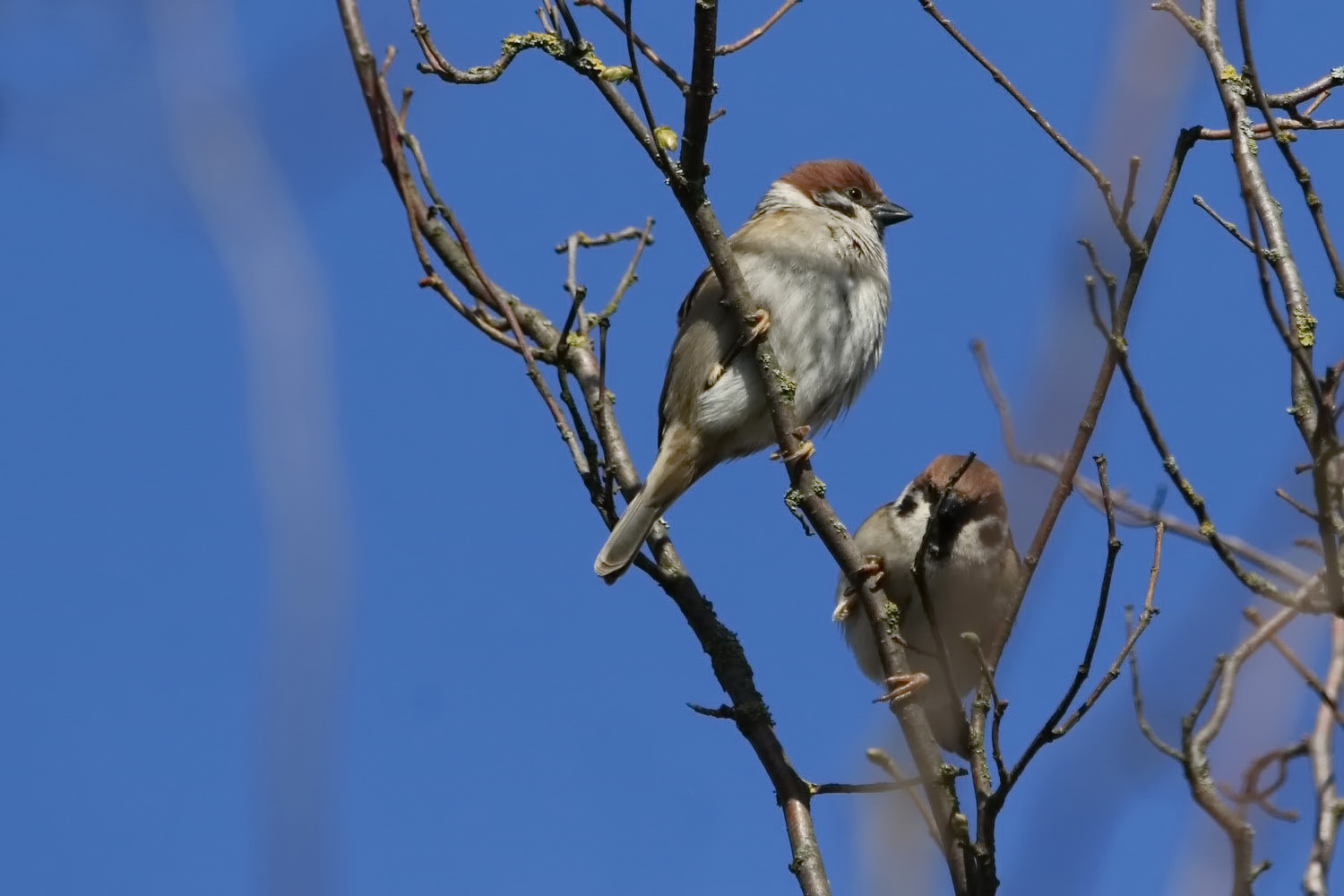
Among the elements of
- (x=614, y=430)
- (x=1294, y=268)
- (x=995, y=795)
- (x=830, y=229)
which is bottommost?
(x=995, y=795)

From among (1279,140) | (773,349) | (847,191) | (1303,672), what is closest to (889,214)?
(847,191)

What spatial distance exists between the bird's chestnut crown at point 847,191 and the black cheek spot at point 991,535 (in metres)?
1.24

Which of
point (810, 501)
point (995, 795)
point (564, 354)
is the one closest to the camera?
point (995, 795)

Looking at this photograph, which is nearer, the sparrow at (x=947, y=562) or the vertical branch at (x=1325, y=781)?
the vertical branch at (x=1325, y=781)

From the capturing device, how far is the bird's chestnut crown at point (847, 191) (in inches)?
219

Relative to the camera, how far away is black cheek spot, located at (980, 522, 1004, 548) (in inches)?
197

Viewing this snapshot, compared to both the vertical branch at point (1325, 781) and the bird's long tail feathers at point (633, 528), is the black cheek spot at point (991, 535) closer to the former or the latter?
the bird's long tail feathers at point (633, 528)

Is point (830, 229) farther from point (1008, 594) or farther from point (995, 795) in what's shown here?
point (995, 795)

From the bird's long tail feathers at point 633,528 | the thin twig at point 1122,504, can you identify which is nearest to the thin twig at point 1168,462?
the thin twig at point 1122,504

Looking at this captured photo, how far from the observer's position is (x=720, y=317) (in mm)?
4500

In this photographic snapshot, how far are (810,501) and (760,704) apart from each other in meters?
0.49

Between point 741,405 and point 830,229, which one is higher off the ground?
point 830,229

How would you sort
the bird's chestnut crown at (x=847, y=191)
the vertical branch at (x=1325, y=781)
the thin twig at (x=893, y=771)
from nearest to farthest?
1. the vertical branch at (x=1325, y=781)
2. the thin twig at (x=893, y=771)
3. the bird's chestnut crown at (x=847, y=191)

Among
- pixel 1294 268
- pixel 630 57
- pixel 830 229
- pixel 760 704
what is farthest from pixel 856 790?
pixel 830 229
